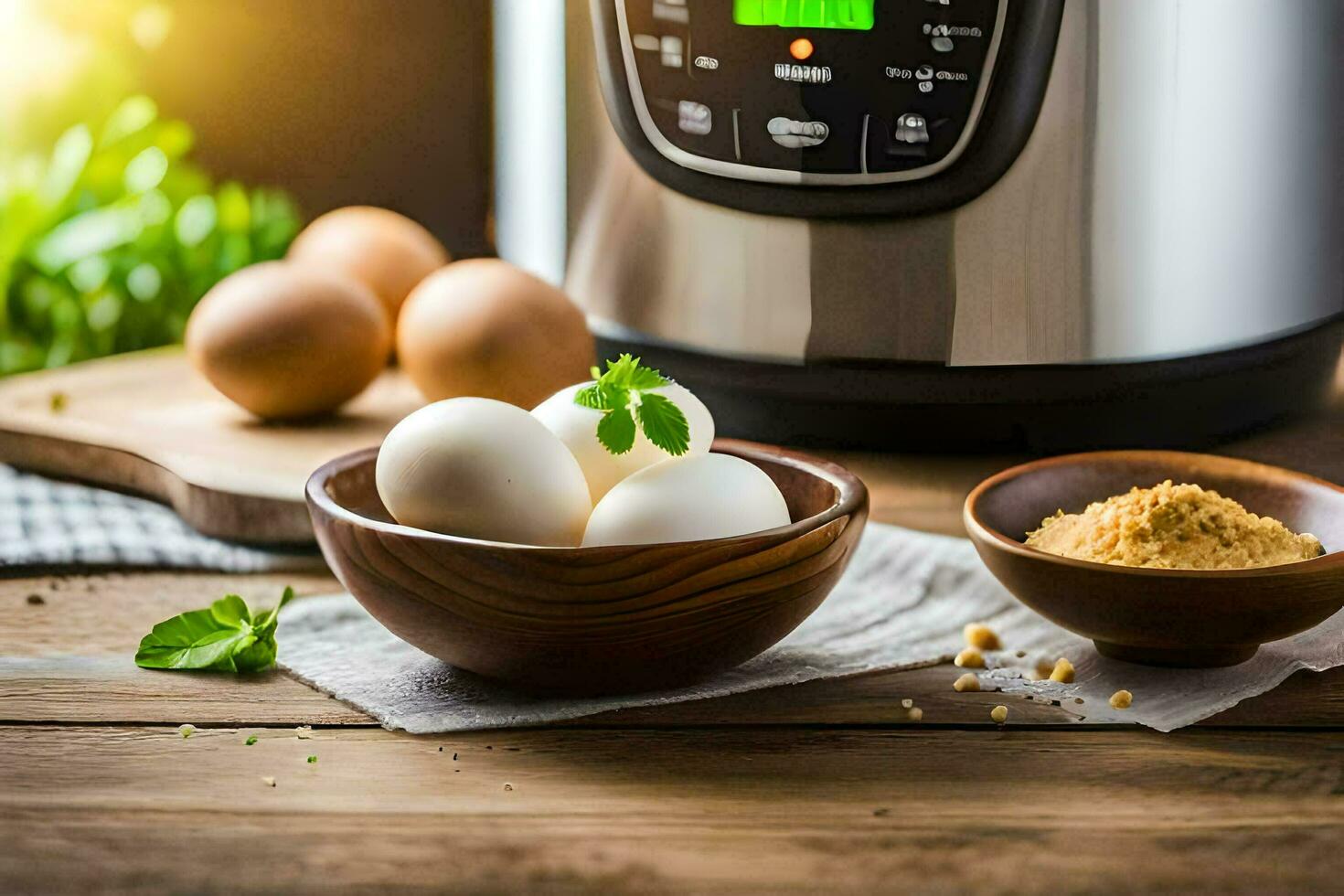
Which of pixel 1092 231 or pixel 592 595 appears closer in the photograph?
pixel 592 595

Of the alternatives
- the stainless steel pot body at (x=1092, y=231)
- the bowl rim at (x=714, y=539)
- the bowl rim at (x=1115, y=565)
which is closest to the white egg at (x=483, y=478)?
the bowl rim at (x=714, y=539)

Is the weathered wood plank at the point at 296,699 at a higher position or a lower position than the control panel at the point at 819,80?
lower

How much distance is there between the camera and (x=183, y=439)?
87cm

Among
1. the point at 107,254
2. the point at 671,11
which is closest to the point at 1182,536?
the point at 671,11

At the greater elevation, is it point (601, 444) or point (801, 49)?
point (801, 49)

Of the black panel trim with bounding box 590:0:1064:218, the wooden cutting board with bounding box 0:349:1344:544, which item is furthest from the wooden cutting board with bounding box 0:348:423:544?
the black panel trim with bounding box 590:0:1064:218

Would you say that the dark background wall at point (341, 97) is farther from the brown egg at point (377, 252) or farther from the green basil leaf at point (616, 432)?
the green basil leaf at point (616, 432)

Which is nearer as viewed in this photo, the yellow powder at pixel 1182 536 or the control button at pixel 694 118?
the yellow powder at pixel 1182 536

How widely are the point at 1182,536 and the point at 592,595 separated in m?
0.23

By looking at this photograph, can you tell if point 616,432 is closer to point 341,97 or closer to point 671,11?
point 671,11

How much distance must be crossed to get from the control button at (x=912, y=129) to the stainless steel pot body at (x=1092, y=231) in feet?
0.13

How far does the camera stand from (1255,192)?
0.83 meters

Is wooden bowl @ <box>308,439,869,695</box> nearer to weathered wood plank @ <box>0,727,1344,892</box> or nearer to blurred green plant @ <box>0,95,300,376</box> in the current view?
weathered wood plank @ <box>0,727,1344,892</box>

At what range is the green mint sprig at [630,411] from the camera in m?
0.58
